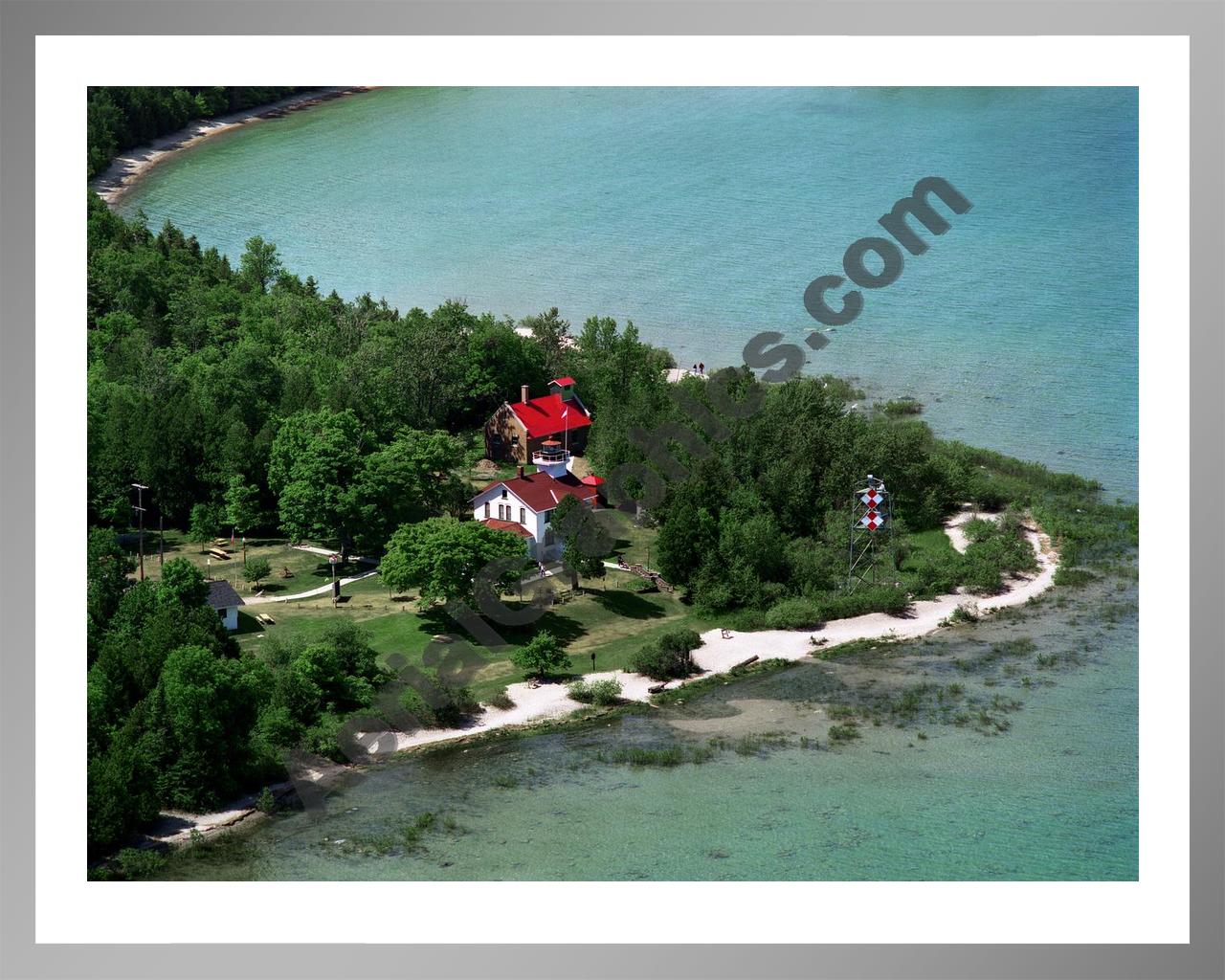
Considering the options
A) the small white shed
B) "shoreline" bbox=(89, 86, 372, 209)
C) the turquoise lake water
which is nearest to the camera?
the turquoise lake water

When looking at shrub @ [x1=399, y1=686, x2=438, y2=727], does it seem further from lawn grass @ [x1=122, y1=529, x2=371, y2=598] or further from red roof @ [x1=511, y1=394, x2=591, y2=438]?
red roof @ [x1=511, y1=394, x2=591, y2=438]

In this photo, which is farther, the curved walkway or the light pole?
the light pole

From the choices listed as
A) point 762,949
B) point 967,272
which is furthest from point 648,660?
point 967,272

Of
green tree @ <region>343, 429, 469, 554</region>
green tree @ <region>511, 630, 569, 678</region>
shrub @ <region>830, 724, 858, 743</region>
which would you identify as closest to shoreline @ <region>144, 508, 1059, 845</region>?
green tree @ <region>511, 630, 569, 678</region>

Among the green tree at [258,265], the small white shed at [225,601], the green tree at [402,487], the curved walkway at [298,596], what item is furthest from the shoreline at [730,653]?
the green tree at [258,265]

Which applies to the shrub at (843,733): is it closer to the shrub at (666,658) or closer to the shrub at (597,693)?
the shrub at (666,658)

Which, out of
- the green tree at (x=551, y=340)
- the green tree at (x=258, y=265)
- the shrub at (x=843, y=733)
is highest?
the green tree at (x=258, y=265)

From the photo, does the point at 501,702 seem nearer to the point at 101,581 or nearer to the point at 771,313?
Result: the point at 101,581

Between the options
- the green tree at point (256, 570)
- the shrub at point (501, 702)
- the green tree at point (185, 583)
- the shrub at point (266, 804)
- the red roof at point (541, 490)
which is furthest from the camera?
the red roof at point (541, 490)
